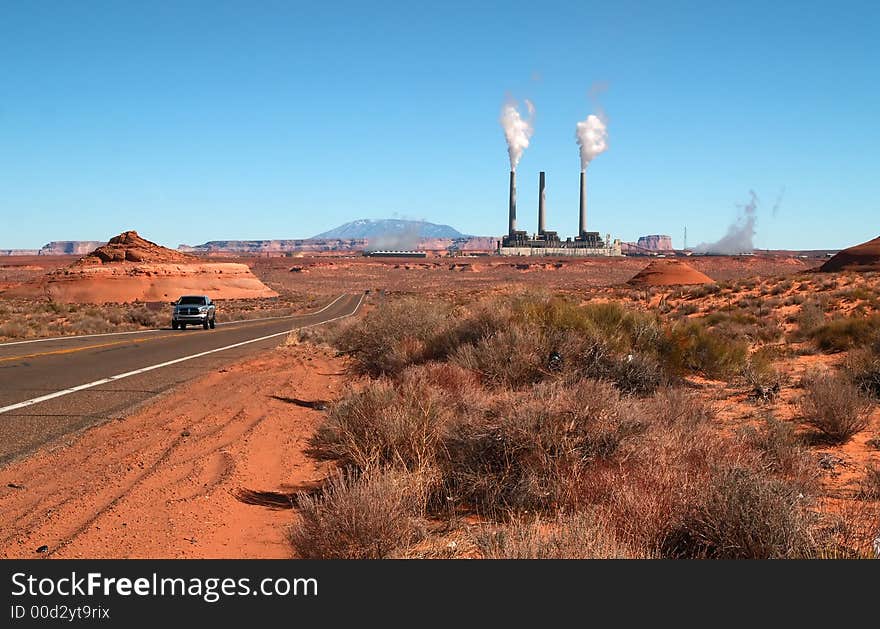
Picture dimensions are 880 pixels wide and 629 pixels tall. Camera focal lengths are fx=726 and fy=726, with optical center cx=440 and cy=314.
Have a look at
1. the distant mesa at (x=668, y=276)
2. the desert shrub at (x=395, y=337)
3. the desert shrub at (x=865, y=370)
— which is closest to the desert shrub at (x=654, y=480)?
the desert shrub at (x=865, y=370)

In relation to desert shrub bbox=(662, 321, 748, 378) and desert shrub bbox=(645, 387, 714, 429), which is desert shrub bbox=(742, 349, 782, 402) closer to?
desert shrub bbox=(662, 321, 748, 378)

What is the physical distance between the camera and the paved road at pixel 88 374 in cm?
1066

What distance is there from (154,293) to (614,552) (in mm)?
66746

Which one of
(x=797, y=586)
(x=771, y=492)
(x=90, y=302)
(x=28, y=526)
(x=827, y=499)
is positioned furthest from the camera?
(x=90, y=302)

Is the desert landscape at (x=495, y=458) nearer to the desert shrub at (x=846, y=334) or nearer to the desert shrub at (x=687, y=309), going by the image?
the desert shrub at (x=846, y=334)

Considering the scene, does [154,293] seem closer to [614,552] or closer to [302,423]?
[302,423]

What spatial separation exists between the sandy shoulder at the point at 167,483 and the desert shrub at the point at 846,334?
537 inches

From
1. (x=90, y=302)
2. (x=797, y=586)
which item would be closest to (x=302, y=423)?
(x=797, y=586)

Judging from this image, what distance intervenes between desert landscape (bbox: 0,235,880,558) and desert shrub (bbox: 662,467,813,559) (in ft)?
0.05

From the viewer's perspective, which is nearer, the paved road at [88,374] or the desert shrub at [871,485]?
the desert shrub at [871,485]

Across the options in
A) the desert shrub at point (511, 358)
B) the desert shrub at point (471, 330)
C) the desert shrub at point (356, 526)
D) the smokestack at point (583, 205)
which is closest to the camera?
the desert shrub at point (356, 526)

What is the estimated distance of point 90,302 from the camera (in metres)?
61.8

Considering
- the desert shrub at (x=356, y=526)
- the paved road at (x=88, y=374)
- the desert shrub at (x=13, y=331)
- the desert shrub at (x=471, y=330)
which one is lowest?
the desert shrub at (x=13, y=331)

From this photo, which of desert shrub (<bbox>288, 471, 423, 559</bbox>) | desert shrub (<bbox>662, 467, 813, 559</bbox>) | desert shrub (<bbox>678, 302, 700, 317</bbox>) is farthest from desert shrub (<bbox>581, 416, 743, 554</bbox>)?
desert shrub (<bbox>678, 302, 700, 317</bbox>)
